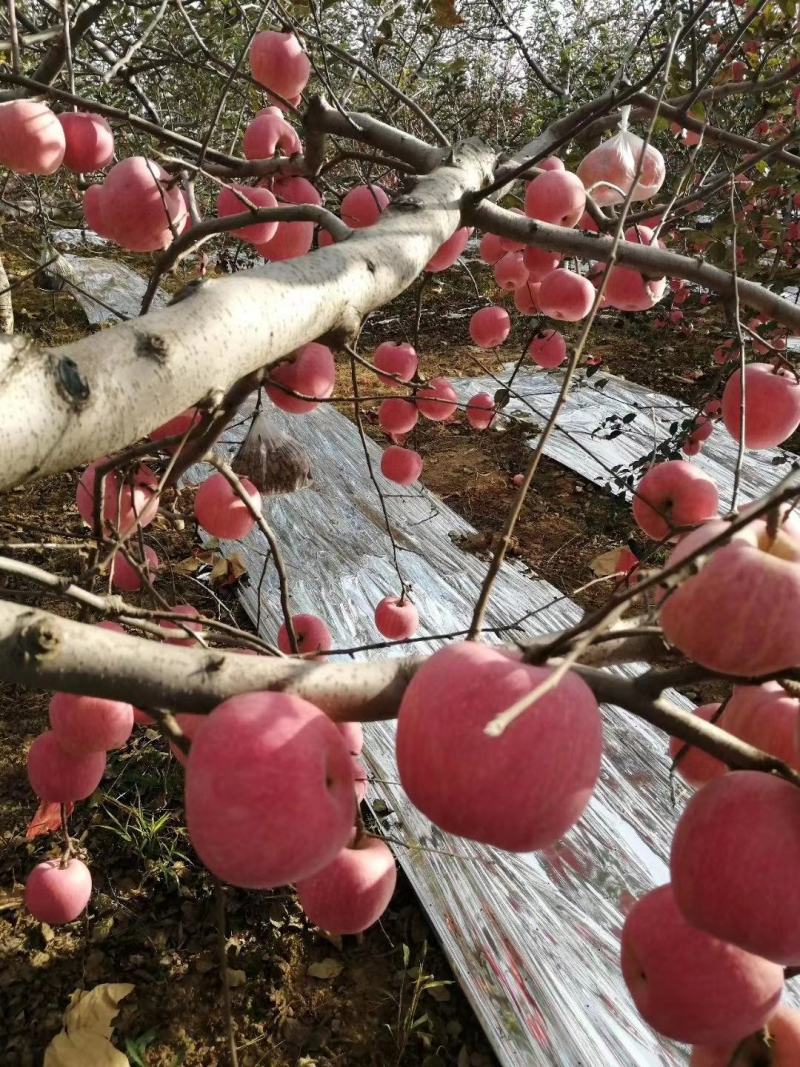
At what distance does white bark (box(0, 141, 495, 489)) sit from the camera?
1.65 ft

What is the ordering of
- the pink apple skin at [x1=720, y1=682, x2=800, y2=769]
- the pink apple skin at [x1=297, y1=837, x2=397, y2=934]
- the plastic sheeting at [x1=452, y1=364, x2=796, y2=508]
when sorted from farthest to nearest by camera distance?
the plastic sheeting at [x1=452, y1=364, x2=796, y2=508]
the pink apple skin at [x1=297, y1=837, x2=397, y2=934]
the pink apple skin at [x1=720, y1=682, x2=800, y2=769]

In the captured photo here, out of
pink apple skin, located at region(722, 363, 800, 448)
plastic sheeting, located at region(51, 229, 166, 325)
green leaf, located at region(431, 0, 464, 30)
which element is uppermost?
green leaf, located at region(431, 0, 464, 30)

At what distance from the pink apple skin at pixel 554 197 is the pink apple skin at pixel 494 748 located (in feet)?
3.34

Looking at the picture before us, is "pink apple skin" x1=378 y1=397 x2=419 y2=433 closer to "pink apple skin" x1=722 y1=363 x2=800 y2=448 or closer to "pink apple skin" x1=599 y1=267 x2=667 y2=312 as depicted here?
"pink apple skin" x1=599 y1=267 x2=667 y2=312

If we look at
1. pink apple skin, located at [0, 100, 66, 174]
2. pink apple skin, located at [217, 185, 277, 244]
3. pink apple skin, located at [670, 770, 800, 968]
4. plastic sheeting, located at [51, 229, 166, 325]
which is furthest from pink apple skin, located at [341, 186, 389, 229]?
plastic sheeting, located at [51, 229, 166, 325]

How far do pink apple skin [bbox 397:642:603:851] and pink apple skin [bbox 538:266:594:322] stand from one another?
1.13 meters

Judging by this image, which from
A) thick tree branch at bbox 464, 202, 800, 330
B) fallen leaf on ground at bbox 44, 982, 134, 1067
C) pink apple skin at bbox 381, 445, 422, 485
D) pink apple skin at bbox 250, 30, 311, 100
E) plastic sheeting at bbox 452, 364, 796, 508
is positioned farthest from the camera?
plastic sheeting at bbox 452, 364, 796, 508

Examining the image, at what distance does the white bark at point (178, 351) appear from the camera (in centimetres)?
50

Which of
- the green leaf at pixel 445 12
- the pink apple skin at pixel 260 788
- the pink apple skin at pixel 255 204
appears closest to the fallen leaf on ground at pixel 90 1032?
the pink apple skin at pixel 260 788

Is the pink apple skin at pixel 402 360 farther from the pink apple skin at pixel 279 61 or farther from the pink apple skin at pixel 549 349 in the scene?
the pink apple skin at pixel 279 61

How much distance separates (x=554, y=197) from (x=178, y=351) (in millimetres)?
925

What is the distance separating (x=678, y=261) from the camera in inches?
45.0

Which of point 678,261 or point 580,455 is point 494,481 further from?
point 678,261

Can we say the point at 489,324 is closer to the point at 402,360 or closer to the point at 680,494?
the point at 402,360
